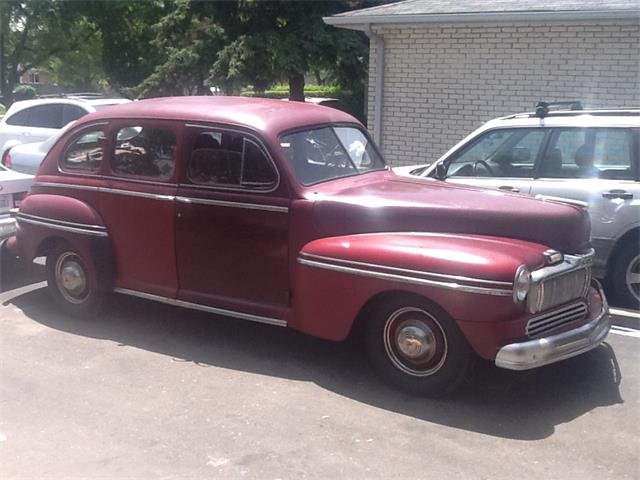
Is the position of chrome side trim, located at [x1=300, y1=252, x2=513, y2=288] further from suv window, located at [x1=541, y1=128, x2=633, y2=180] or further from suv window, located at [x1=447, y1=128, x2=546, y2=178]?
suv window, located at [x1=541, y1=128, x2=633, y2=180]

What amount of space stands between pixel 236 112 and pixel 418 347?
2267 mm

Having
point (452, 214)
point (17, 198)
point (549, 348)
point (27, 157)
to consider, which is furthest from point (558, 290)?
point (27, 157)

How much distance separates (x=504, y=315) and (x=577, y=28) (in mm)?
7425

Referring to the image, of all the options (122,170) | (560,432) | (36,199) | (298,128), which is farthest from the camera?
(36,199)

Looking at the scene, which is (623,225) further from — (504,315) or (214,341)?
(214,341)

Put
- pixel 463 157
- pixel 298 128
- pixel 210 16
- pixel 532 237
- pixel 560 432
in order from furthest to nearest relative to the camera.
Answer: pixel 210 16, pixel 463 157, pixel 298 128, pixel 532 237, pixel 560 432

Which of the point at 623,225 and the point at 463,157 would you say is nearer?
the point at 623,225

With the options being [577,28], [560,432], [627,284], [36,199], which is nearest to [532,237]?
[560,432]

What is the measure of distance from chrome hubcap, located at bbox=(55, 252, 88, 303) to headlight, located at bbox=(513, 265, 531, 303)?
146 inches

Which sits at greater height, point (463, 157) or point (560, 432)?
point (463, 157)

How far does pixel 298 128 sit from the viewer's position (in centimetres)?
621

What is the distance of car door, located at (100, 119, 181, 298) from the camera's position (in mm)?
6371

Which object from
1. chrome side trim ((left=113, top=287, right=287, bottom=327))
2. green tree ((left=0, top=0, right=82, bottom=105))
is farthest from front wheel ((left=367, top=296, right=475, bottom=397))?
green tree ((left=0, top=0, right=82, bottom=105))

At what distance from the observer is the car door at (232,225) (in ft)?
19.3
